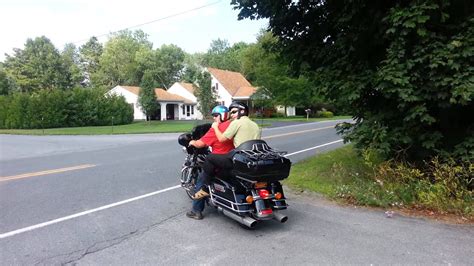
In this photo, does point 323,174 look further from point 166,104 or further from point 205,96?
point 166,104

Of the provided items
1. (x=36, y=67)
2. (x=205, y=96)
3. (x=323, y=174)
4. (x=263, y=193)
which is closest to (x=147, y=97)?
(x=205, y=96)

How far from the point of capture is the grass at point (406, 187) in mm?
5594

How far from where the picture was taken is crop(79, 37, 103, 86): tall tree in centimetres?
7172

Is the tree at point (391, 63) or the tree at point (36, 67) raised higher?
the tree at point (36, 67)

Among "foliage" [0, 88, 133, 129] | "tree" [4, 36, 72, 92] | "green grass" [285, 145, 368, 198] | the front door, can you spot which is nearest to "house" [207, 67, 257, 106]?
the front door

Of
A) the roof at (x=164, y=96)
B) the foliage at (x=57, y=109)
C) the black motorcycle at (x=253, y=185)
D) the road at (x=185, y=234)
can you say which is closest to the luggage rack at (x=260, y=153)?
the black motorcycle at (x=253, y=185)

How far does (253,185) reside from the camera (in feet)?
15.8

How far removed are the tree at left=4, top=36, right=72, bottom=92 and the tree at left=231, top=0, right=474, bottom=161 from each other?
5989 cm

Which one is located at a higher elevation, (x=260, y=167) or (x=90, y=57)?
(x=90, y=57)

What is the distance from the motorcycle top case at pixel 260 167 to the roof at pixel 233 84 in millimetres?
43172

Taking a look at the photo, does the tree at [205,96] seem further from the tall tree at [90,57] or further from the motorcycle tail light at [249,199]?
the tall tree at [90,57]

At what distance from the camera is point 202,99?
33.4 meters

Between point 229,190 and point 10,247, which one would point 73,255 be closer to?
point 10,247

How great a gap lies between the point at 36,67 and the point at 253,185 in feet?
213
